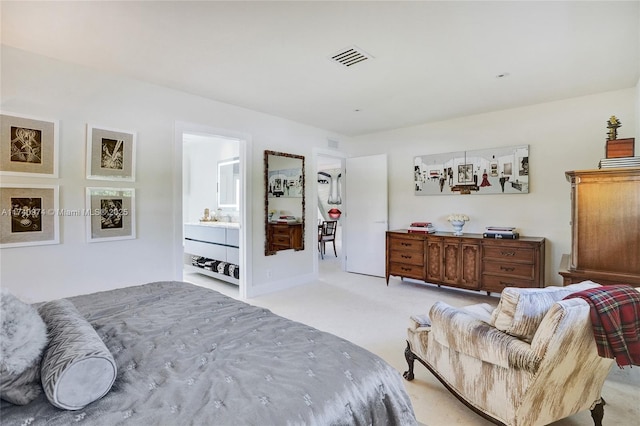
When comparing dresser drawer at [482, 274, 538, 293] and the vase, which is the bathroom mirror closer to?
the vase

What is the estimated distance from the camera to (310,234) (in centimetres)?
511

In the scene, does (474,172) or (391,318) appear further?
(474,172)

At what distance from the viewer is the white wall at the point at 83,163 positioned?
2.55 metres

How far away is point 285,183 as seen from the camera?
15.4 ft

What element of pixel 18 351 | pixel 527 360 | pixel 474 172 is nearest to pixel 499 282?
pixel 474 172

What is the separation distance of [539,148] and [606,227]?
1.92 m

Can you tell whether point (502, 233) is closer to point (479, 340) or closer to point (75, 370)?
point (479, 340)

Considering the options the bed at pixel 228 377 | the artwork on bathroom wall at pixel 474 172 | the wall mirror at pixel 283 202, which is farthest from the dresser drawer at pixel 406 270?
the bed at pixel 228 377

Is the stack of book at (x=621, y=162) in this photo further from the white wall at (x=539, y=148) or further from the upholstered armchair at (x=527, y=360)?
the white wall at (x=539, y=148)

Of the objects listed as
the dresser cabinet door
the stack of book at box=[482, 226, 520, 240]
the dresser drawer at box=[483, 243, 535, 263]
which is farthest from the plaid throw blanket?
the dresser cabinet door

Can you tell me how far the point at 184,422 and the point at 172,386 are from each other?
197mm

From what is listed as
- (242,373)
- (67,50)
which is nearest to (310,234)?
(67,50)

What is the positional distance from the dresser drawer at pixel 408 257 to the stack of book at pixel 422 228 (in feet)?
1.03

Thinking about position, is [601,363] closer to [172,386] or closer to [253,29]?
[172,386]
